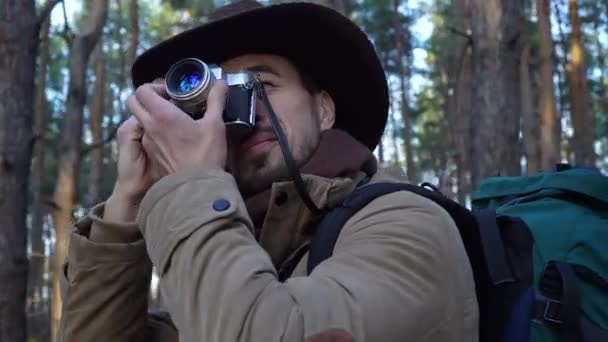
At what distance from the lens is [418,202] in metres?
1.29

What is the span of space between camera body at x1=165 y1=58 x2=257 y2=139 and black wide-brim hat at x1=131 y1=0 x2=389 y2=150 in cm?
24

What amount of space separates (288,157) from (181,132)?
0.25 m

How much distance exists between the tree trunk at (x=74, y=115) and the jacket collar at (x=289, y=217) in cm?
413

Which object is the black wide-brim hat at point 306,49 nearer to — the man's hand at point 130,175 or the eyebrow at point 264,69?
the eyebrow at point 264,69

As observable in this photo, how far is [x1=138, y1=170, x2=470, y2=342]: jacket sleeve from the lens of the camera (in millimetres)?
1095

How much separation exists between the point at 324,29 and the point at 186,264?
2.71ft

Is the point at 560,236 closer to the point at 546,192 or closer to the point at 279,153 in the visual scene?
the point at 546,192

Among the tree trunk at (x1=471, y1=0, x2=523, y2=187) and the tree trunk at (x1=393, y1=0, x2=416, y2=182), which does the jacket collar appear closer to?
the tree trunk at (x1=471, y1=0, x2=523, y2=187)

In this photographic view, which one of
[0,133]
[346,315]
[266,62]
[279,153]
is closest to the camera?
[346,315]

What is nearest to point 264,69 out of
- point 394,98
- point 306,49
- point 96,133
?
point 306,49

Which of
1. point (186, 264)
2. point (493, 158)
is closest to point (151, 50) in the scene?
point (186, 264)

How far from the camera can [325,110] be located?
1.90m

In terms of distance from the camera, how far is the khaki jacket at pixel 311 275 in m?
1.10

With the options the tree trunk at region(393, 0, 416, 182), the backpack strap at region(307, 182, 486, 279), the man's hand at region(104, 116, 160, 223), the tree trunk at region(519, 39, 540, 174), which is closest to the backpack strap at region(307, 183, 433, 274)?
the backpack strap at region(307, 182, 486, 279)
